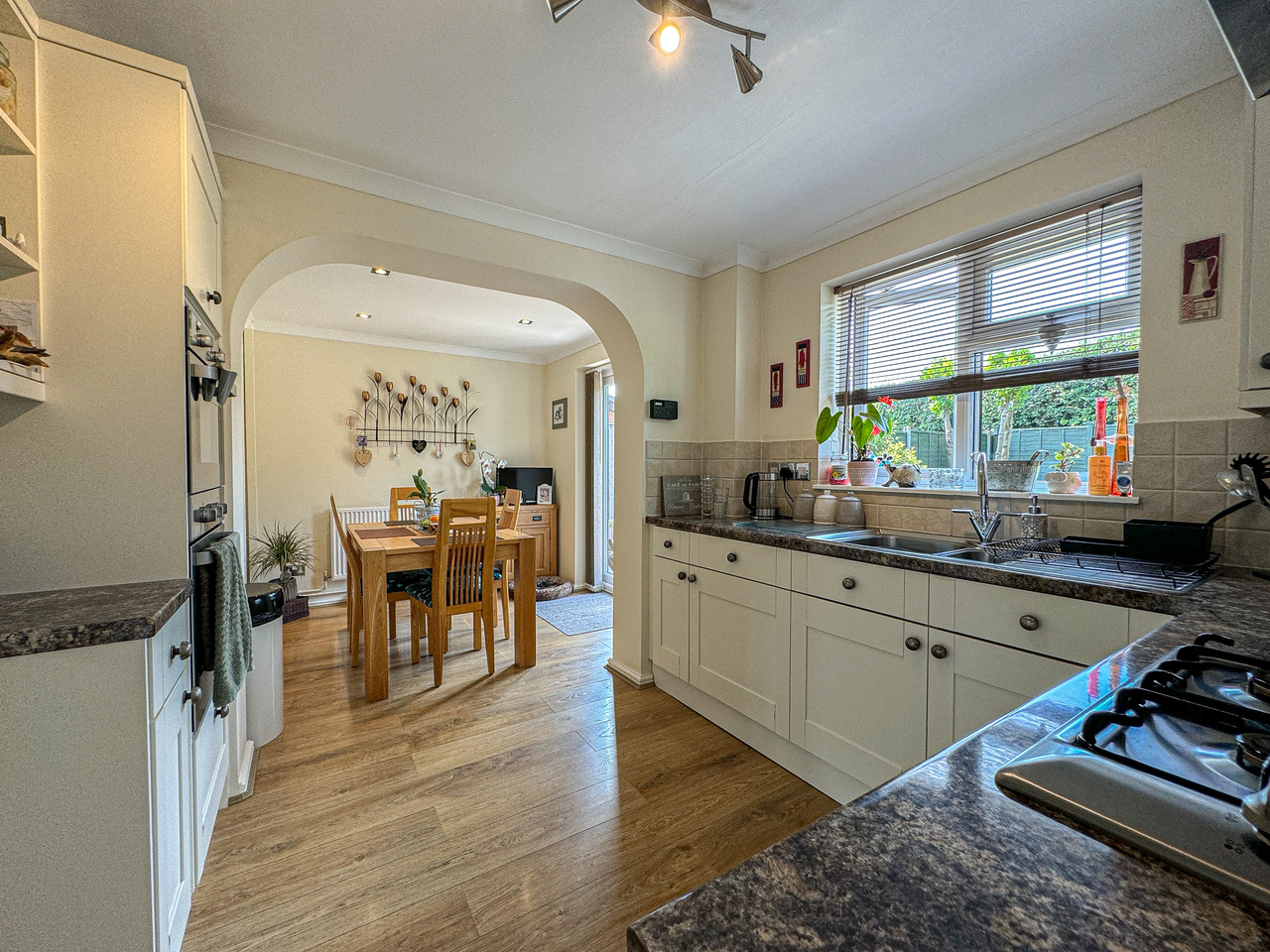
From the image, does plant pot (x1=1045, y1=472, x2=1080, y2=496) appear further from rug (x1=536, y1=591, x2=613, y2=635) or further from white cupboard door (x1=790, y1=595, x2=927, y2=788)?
rug (x1=536, y1=591, x2=613, y2=635)

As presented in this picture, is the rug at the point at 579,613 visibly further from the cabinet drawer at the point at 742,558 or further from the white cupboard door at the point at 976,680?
the white cupboard door at the point at 976,680

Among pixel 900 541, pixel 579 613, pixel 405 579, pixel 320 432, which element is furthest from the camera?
pixel 320 432

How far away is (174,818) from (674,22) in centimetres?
229

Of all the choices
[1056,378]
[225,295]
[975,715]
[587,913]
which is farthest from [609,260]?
[587,913]

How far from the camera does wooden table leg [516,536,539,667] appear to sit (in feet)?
10.3

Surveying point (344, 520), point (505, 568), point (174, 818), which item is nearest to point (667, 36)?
point (174, 818)

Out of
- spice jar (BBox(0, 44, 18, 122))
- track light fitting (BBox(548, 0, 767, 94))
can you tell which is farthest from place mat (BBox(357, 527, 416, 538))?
track light fitting (BBox(548, 0, 767, 94))

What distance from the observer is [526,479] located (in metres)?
5.51

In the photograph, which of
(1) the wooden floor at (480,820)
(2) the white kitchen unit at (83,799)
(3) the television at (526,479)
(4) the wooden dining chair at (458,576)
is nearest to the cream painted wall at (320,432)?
(3) the television at (526,479)

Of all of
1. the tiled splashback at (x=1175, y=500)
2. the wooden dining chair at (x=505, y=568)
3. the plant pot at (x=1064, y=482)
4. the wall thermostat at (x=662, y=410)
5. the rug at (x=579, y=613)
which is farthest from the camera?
the rug at (x=579, y=613)

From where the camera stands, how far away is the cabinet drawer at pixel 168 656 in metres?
1.16

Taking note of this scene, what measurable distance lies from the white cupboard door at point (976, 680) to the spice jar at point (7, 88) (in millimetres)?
2691

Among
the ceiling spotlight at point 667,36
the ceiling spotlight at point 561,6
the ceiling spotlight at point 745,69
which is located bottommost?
the ceiling spotlight at point 745,69

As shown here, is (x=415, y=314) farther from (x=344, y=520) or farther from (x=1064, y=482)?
(x=1064, y=482)
